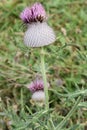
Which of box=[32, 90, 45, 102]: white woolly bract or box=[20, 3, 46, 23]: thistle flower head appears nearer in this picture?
box=[20, 3, 46, 23]: thistle flower head

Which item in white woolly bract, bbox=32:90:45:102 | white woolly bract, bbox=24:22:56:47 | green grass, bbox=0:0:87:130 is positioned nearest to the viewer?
white woolly bract, bbox=24:22:56:47

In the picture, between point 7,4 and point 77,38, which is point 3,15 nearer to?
point 7,4

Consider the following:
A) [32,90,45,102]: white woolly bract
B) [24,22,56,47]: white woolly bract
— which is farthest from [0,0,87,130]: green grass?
[24,22,56,47]: white woolly bract

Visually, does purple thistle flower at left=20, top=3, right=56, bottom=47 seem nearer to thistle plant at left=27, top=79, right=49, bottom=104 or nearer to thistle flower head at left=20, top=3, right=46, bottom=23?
thistle flower head at left=20, top=3, right=46, bottom=23

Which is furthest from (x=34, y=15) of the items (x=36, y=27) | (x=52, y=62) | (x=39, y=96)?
(x=52, y=62)

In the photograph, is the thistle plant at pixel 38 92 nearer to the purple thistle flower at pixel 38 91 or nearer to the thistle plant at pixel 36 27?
the purple thistle flower at pixel 38 91

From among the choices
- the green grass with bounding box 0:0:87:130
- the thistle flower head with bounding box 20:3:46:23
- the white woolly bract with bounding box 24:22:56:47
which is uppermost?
the thistle flower head with bounding box 20:3:46:23

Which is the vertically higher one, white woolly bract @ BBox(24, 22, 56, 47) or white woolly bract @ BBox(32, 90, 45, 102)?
white woolly bract @ BBox(24, 22, 56, 47)

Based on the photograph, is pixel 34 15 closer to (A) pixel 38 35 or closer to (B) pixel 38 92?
(A) pixel 38 35

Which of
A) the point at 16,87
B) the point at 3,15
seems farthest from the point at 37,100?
the point at 3,15
